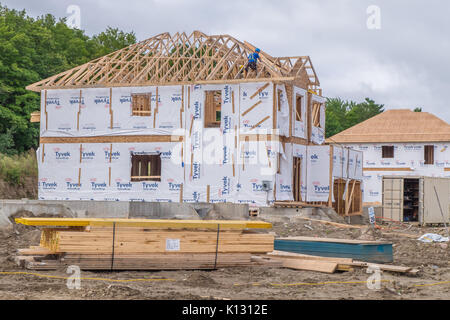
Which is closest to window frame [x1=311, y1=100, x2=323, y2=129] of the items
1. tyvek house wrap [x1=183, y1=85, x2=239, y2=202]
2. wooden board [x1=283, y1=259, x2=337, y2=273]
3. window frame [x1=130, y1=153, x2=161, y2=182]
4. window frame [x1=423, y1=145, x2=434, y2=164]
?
tyvek house wrap [x1=183, y1=85, x2=239, y2=202]

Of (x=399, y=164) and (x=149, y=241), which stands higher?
(x=399, y=164)

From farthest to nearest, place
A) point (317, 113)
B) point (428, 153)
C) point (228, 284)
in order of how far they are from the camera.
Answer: point (428, 153)
point (317, 113)
point (228, 284)

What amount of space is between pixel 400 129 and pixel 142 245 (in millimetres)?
31721

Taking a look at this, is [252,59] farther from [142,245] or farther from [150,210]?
[142,245]

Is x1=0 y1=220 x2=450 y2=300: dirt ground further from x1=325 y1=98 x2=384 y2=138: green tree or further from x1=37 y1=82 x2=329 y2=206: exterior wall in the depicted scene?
x1=325 y1=98 x2=384 y2=138: green tree

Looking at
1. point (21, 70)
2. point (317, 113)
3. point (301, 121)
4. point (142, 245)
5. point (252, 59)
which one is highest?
point (21, 70)

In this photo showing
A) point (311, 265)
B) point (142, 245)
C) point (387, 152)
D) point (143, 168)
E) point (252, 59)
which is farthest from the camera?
point (387, 152)

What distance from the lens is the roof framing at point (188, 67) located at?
82.3 ft

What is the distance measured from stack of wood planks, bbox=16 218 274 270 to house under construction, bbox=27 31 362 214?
10.9 meters

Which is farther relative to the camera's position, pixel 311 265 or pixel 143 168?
pixel 143 168

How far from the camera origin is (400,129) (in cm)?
4131

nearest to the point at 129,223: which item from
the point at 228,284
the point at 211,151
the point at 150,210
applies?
the point at 228,284

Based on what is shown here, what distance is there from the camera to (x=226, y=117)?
25.0 m

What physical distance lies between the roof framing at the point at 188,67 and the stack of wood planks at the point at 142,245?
11847mm
